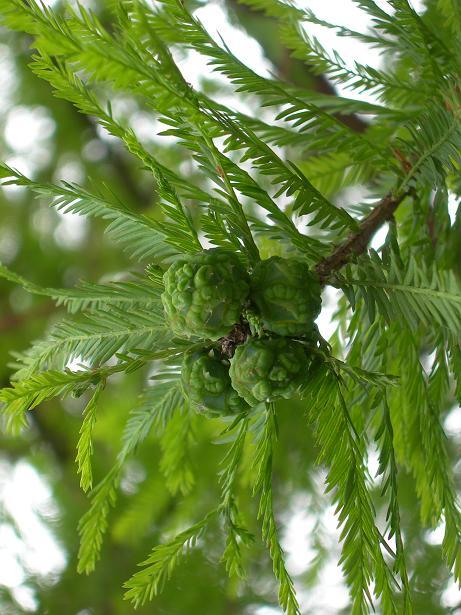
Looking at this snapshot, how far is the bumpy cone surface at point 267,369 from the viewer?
0.56 metres

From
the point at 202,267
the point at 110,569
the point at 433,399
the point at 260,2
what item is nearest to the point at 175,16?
the point at 202,267

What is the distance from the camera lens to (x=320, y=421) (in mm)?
608

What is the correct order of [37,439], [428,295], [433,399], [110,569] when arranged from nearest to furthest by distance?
1. [428,295]
2. [433,399]
3. [110,569]
4. [37,439]

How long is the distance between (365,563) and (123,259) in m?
1.58

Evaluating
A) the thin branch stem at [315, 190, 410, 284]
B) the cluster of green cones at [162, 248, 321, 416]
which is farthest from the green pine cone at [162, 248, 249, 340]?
the thin branch stem at [315, 190, 410, 284]

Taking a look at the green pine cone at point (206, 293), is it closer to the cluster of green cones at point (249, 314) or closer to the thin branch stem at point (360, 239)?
the cluster of green cones at point (249, 314)

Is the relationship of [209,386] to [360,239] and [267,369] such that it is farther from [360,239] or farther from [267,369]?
[360,239]

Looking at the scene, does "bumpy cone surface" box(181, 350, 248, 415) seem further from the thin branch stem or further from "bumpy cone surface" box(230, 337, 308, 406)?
the thin branch stem

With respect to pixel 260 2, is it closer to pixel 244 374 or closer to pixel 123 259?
pixel 244 374

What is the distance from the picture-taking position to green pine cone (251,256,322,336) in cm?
57

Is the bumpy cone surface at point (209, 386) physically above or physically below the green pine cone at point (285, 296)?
below

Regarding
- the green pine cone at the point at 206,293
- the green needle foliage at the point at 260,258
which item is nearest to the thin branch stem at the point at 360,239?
the green needle foliage at the point at 260,258

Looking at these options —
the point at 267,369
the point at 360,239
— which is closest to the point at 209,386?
the point at 267,369

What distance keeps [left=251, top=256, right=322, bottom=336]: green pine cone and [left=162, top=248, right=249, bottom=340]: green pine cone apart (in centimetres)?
2
